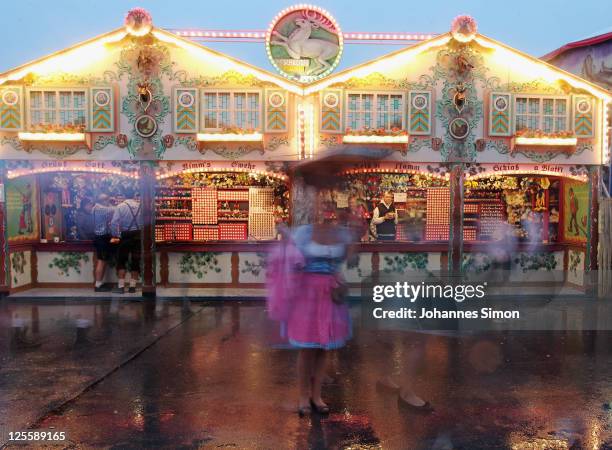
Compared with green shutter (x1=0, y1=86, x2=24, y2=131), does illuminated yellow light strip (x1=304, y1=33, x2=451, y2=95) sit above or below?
above

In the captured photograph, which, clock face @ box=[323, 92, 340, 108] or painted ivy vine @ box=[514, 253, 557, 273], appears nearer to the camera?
clock face @ box=[323, 92, 340, 108]

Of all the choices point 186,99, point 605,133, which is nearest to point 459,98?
point 605,133

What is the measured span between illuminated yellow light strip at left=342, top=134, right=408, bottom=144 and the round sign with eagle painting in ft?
8.14

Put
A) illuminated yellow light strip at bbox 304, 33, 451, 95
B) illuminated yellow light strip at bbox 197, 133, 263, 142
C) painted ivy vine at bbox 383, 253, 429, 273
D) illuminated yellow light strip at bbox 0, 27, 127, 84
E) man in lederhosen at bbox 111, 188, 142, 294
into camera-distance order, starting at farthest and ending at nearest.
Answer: painted ivy vine at bbox 383, 253, 429, 273 → man in lederhosen at bbox 111, 188, 142, 294 → illuminated yellow light strip at bbox 304, 33, 451, 95 → illuminated yellow light strip at bbox 197, 133, 263, 142 → illuminated yellow light strip at bbox 0, 27, 127, 84

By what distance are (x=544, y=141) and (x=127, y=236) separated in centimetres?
867

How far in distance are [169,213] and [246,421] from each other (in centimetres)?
869

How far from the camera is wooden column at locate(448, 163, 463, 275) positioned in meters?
12.0

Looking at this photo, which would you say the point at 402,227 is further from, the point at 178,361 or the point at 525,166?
the point at 178,361

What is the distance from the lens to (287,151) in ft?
38.9

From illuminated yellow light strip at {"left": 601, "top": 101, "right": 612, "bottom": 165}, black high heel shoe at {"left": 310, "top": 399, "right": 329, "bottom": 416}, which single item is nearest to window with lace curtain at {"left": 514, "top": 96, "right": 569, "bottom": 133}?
illuminated yellow light strip at {"left": 601, "top": 101, "right": 612, "bottom": 165}

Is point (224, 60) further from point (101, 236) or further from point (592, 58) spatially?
point (592, 58)

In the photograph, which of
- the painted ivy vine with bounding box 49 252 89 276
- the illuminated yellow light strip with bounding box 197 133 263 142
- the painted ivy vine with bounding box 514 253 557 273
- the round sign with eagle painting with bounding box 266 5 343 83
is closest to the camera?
the illuminated yellow light strip with bounding box 197 133 263 142

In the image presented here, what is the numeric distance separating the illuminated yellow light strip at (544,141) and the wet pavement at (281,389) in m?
4.23

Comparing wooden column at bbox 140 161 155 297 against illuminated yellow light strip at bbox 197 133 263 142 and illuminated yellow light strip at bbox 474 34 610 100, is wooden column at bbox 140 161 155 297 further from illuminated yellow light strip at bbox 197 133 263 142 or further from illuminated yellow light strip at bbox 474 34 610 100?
illuminated yellow light strip at bbox 474 34 610 100
